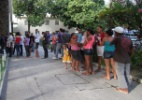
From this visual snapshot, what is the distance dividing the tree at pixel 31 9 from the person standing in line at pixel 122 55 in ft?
116

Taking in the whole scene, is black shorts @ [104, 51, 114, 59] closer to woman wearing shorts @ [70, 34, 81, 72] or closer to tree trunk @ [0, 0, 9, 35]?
woman wearing shorts @ [70, 34, 81, 72]

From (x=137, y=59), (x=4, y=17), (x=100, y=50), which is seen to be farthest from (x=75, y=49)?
(x=4, y=17)

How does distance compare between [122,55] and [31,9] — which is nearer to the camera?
[122,55]

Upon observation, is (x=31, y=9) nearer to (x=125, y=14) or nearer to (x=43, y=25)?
(x=43, y=25)

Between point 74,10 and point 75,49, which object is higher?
point 74,10

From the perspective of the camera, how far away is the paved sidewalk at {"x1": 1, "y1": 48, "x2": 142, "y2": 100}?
6.76 m

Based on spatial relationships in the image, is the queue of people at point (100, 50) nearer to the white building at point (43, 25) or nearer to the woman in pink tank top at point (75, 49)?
the woman in pink tank top at point (75, 49)

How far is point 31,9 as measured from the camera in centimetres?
4306

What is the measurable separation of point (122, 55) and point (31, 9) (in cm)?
3752

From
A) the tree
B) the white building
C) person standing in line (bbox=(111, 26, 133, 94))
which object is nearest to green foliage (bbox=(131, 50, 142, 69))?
person standing in line (bbox=(111, 26, 133, 94))

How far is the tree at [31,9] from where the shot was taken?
41812 millimetres

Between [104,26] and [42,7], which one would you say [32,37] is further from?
[42,7]

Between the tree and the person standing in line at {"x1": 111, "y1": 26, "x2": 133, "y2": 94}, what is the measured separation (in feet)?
116

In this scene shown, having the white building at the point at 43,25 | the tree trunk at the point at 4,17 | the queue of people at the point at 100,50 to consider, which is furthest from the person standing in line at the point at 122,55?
the white building at the point at 43,25
